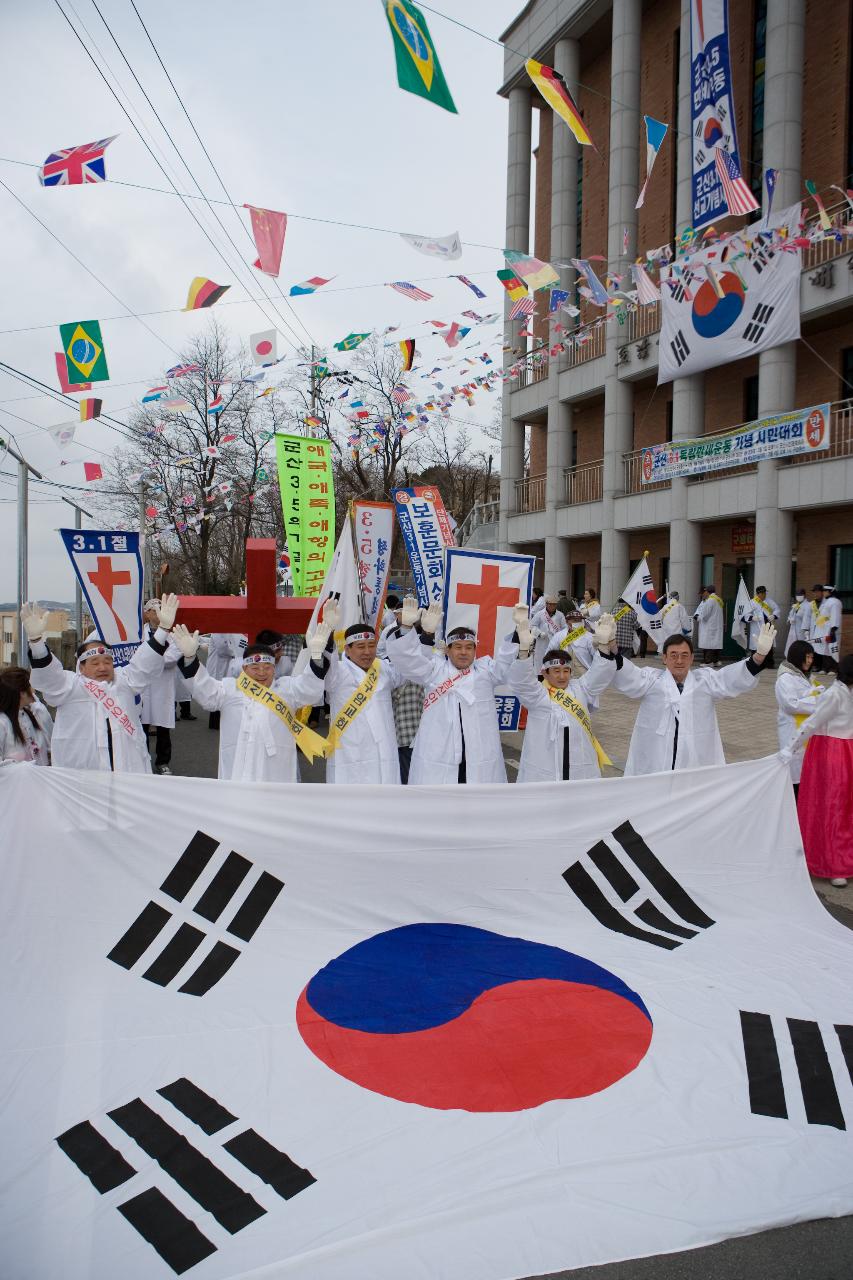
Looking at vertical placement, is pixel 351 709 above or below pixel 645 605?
below

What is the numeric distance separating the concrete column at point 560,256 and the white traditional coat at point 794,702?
19.9 meters

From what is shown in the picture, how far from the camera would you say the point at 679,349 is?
812 inches

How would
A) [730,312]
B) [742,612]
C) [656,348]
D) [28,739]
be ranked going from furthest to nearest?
1. [656,348]
2. [730,312]
3. [742,612]
4. [28,739]

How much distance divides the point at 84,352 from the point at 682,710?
8.04 metres

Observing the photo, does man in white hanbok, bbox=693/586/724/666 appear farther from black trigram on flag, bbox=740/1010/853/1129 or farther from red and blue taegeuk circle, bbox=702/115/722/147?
black trigram on flag, bbox=740/1010/853/1129

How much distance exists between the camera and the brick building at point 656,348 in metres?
18.0

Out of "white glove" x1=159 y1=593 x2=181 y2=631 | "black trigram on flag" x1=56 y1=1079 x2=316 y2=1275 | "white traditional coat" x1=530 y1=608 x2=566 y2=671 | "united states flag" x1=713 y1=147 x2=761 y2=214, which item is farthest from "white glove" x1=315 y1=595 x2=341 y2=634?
"united states flag" x1=713 y1=147 x2=761 y2=214

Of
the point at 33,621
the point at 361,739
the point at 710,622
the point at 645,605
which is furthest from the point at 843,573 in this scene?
the point at 33,621

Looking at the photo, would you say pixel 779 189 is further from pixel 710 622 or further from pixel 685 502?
pixel 710 622

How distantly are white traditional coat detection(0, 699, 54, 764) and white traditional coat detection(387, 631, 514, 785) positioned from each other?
2.27 meters

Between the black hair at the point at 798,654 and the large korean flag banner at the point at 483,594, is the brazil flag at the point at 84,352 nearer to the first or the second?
the large korean flag banner at the point at 483,594

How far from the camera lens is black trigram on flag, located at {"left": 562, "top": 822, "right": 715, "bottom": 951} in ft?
13.6

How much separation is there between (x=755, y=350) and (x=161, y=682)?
52.1 feet

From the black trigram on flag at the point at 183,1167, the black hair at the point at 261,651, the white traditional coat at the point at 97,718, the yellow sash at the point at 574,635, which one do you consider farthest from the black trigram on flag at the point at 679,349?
the black trigram on flag at the point at 183,1167
